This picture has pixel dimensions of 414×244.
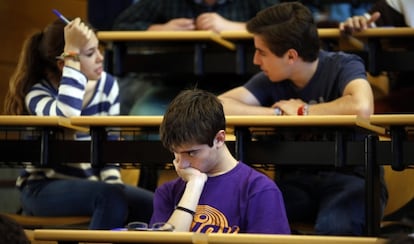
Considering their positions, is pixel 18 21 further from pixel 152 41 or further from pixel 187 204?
pixel 187 204

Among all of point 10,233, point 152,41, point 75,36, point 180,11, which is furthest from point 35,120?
point 180,11

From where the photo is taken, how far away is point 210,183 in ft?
9.20

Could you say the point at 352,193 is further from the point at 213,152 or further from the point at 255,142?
the point at 213,152

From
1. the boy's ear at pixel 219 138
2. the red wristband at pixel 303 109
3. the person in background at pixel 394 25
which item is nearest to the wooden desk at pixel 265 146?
the red wristband at pixel 303 109

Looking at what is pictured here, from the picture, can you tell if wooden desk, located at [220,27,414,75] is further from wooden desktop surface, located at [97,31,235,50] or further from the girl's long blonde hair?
the girl's long blonde hair

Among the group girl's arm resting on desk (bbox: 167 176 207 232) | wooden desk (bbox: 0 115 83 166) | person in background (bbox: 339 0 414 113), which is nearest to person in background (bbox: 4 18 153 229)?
wooden desk (bbox: 0 115 83 166)

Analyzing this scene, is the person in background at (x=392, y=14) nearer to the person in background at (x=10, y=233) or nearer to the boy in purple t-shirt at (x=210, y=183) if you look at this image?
the boy in purple t-shirt at (x=210, y=183)

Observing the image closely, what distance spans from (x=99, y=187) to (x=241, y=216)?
0.85 m

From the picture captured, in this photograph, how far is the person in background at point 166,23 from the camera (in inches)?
168

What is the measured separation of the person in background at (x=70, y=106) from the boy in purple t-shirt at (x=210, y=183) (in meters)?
0.66

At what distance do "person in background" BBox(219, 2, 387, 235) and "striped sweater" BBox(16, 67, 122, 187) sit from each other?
0.50 meters

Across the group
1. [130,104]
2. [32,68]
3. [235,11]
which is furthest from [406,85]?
[32,68]

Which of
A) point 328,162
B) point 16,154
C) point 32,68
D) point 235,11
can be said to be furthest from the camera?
point 235,11

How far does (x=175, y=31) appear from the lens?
13.7 feet
